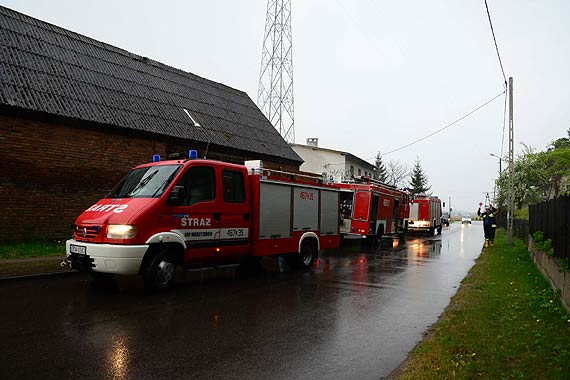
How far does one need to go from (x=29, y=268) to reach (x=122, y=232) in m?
3.98

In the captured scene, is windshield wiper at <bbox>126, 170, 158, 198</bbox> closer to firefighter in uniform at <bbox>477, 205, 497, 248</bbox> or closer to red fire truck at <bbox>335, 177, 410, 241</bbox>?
red fire truck at <bbox>335, 177, 410, 241</bbox>

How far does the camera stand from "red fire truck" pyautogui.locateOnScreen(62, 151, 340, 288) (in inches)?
301

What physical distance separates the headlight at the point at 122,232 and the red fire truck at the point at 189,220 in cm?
2

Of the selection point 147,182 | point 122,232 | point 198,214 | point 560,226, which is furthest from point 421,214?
point 122,232

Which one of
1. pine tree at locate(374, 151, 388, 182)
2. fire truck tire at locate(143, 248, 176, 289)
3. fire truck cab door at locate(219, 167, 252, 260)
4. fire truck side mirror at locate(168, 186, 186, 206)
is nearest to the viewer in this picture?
fire truck tire at locate(143, 248, 176, 289)

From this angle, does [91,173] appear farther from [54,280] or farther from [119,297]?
[119,297]

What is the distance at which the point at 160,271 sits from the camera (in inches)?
317

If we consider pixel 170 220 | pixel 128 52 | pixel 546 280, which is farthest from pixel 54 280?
pixel 128 52

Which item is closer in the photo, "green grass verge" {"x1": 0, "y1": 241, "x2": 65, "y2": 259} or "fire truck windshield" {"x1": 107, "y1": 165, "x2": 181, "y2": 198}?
"fire truck windshield" {"x1": 107, "y1": 165, "x2": 181, "y2": 198}

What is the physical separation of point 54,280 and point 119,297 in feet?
8.41

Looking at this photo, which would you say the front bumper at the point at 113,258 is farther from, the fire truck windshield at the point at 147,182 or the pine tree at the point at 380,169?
the pine tree at the point at 380,169

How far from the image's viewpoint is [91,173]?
1517cm

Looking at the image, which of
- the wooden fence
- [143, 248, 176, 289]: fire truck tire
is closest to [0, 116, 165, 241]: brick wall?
[143, 248, 176, 289]: fire truck tire

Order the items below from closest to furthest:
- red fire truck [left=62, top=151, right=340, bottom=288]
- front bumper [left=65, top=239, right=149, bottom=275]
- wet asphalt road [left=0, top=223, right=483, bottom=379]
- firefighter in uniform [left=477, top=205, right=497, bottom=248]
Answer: wet asphalt road [left=0, top=223, right=483, bottom=379] < front bumper [left=65, top=239, right=149, bottom=275] < red fire truck [left=62, top=151, right=340, bottom=288] < firefighter in uniform [left=477, top=205, right=497, bottom=248]
